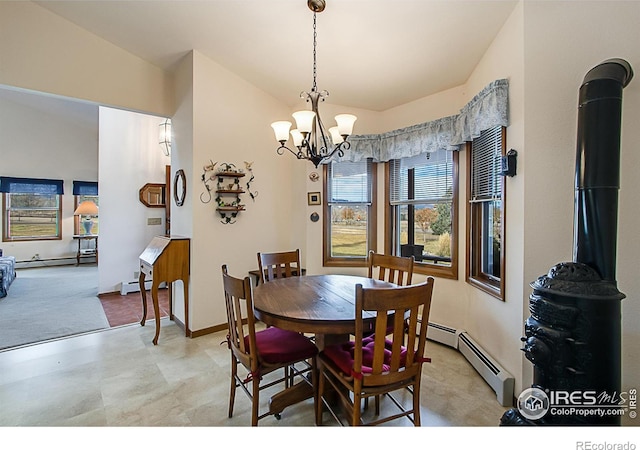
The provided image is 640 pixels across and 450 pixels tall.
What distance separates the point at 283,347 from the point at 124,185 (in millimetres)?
4554

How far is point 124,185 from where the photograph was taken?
5016 millimetres

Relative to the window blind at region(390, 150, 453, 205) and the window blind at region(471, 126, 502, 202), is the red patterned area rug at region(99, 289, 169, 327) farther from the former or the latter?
the window blind at region(471, 126, 502, 202)

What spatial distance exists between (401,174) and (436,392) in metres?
2.32

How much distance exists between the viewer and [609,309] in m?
1.40

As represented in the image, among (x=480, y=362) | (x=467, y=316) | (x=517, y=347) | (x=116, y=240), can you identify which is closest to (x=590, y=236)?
(x=517, y=347)

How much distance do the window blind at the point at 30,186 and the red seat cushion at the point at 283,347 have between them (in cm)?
860

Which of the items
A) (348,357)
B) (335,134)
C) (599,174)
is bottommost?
(348,357)

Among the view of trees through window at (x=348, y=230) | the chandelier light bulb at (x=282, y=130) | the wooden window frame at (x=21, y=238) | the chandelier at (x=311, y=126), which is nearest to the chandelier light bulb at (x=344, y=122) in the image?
the chandelier at (x=311, y=126)

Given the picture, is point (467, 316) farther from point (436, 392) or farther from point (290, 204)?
point (290, 204)

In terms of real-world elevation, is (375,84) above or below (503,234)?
above

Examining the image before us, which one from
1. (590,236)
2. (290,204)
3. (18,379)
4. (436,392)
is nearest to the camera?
Answer: (590,236)

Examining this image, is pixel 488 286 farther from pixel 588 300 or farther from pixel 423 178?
pixel 423 178

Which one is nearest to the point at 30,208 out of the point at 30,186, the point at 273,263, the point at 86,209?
the point at 30,186

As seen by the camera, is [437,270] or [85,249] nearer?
[437,270]
